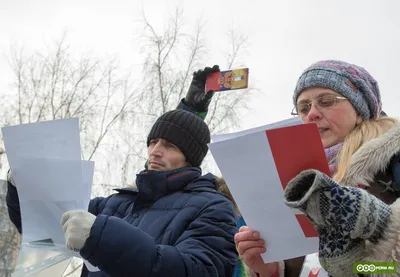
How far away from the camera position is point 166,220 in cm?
171

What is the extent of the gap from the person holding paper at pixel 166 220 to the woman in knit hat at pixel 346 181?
0.88ft

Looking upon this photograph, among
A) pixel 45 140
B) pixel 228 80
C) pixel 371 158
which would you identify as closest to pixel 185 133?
pixel 228 80

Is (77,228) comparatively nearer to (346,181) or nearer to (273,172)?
(273,172)

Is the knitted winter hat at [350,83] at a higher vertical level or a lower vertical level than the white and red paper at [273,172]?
higher

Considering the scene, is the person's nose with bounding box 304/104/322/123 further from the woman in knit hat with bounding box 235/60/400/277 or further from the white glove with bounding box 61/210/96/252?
the white glove with bounding box 61/210/96/252

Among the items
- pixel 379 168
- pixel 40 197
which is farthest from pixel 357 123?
pixel 40 197

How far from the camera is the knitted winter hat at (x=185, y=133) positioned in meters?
2.17

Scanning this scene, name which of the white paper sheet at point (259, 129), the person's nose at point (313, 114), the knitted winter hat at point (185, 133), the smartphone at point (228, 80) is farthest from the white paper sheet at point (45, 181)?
the smartphone at point (228, 80)

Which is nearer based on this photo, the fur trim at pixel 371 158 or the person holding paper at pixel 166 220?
the fur trim at pixel 371 158

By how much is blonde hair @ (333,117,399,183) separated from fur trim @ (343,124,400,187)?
1.2 inches

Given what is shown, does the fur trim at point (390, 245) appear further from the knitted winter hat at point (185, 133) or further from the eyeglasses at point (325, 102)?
the knitted winter hat at point (185, 133)

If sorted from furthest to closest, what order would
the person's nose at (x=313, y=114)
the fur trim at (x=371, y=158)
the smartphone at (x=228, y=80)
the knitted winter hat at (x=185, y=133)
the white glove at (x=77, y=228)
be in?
1. the smartphone at (x=228, y=80)
2. the knitted winter hat at (x=185, y=133)
3. the person's nose at (x=313, y=114)
4. the white glove at (x=77, y=228)
5. the fur trim at (x=371, y=158)

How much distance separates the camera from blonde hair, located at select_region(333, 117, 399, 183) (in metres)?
1.22

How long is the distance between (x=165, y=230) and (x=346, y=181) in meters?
0.80
